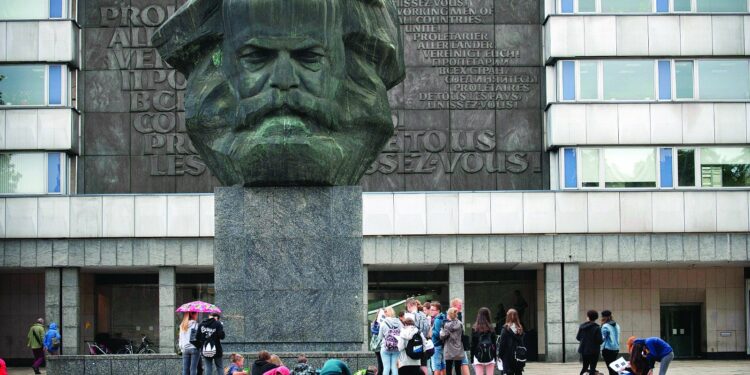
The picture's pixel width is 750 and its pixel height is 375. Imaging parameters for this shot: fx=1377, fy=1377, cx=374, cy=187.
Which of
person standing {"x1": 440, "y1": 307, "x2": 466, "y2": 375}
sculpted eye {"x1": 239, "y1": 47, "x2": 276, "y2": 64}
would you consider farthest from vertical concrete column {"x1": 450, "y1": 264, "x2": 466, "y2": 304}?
sculpted eye {"x1": 239, "y1": 47, "x2": 276, "y2": 64}

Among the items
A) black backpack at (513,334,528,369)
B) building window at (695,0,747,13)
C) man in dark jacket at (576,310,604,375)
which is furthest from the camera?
building window at (695,0,747,13)

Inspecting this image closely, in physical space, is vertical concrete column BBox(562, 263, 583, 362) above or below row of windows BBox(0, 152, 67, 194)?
below

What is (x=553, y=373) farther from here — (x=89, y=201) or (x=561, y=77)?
(x=89, y=201)

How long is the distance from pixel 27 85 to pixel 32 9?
8.29ft

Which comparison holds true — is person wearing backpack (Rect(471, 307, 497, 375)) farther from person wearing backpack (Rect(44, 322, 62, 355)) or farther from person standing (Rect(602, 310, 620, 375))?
person wearing backpack (Rect(44, 322, 62, 355))

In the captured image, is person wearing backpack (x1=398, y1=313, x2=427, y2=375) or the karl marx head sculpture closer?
the karl marx head sculpture

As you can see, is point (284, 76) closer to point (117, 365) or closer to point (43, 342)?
point (117, 365)

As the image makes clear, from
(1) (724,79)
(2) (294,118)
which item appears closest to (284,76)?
(2) (294,118)

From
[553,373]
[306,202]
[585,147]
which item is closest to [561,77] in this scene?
[585,147]

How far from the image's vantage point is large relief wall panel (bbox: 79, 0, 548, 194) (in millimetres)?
46000

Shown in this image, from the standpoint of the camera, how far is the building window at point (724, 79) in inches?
1790

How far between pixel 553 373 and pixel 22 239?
1881 centimetres

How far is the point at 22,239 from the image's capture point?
1778 inches

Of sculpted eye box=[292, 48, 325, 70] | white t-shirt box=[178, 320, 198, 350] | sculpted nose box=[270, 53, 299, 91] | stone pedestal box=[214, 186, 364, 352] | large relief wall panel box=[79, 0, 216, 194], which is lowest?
white t-shirt box=[178, 320, 198, 350]
